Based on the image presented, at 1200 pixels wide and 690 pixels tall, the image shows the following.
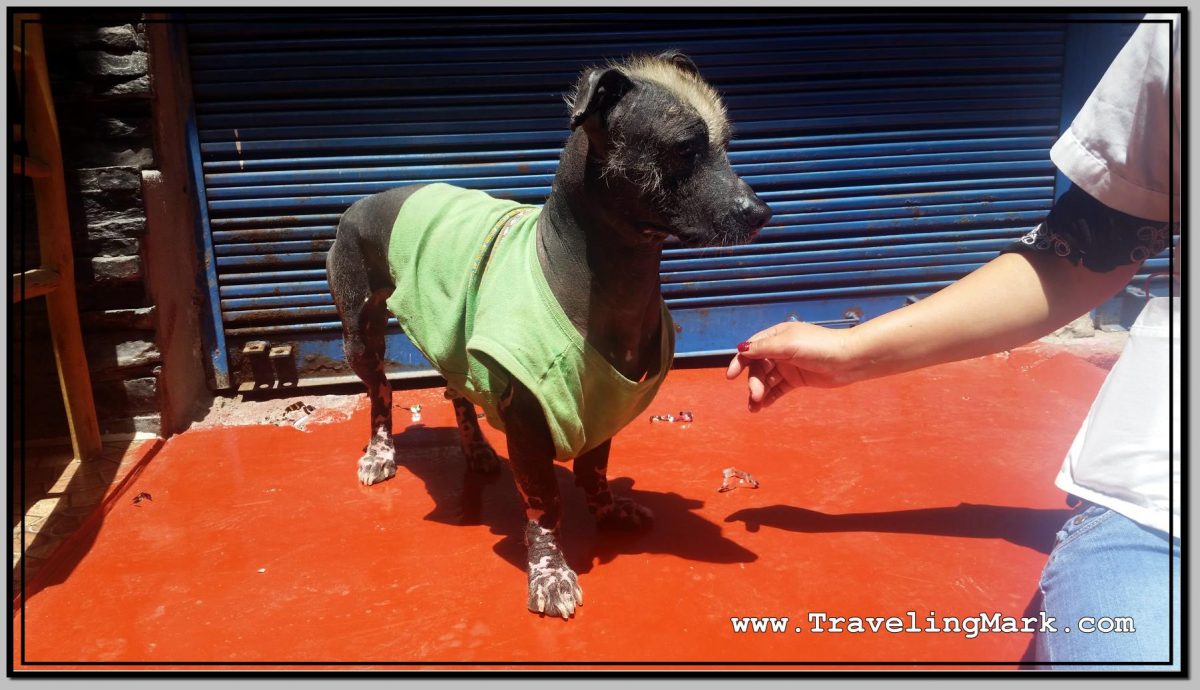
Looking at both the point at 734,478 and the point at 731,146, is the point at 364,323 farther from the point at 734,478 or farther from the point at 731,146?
the point at 731,146

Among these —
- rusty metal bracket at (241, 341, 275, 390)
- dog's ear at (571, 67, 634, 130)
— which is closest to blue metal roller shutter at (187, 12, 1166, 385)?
rusty metal bracket at (241, 341, 275, 390)

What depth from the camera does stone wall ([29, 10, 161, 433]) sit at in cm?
361

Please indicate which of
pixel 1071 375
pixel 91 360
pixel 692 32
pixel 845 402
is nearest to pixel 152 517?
pixel 91 360

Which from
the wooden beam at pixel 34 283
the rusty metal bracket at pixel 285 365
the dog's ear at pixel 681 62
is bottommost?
the rusty metal bracket at pixel 285 365

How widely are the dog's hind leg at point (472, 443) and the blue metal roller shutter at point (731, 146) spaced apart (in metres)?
1.34

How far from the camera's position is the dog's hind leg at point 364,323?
3338 millimetres

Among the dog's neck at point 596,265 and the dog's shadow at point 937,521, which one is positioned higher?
the dog's neck at point 596,265

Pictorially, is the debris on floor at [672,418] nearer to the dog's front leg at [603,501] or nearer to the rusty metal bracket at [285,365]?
the dog's front leg at [603,501]

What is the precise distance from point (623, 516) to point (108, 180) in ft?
9.16

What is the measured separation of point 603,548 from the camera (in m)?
2.74

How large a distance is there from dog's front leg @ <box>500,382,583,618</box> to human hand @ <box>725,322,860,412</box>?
1.96ft

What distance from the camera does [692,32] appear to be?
445 cm

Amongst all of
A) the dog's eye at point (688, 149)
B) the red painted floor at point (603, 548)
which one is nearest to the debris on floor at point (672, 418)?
the red painted floor at point (603, 548)

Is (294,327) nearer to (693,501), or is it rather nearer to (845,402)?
(693,501)
